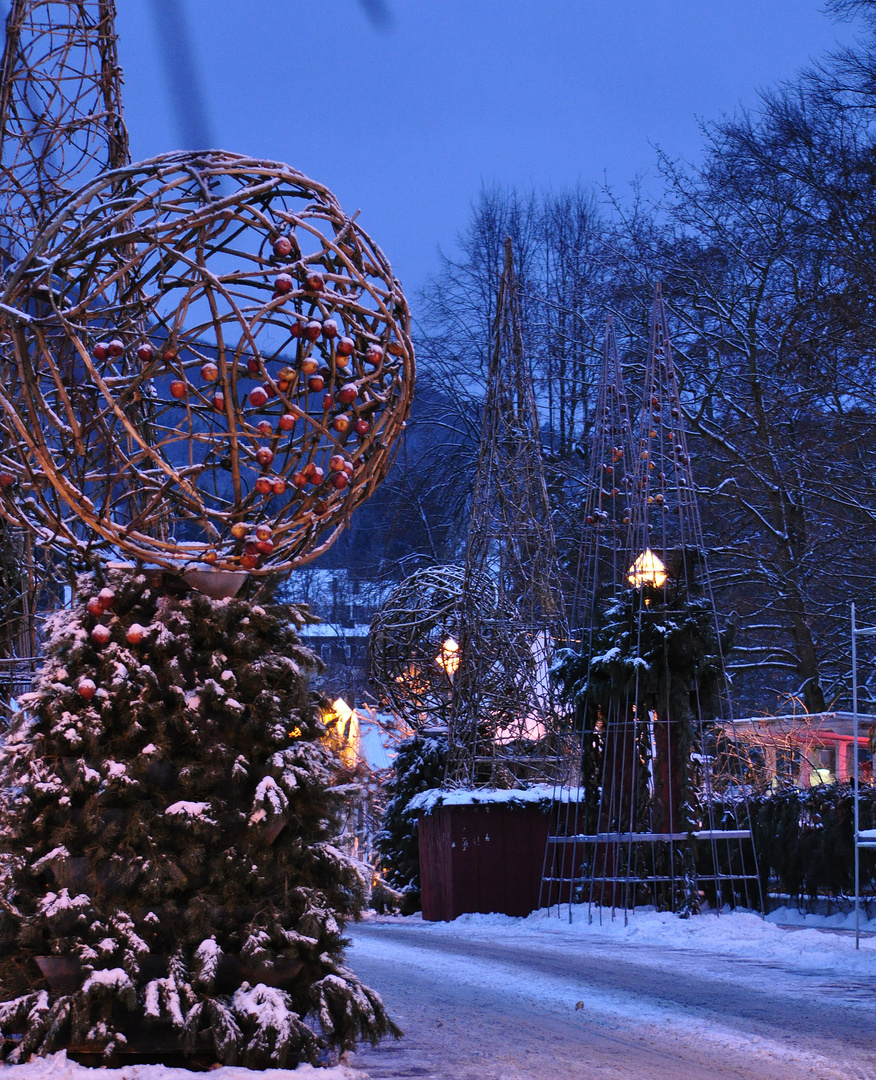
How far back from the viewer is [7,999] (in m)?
3.83

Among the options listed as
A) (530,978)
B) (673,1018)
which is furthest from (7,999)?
(530,978)

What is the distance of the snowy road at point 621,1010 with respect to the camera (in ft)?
13.8

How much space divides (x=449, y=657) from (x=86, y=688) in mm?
10095

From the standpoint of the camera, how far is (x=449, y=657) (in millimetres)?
13938

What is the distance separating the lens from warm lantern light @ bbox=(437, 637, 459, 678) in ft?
45.4

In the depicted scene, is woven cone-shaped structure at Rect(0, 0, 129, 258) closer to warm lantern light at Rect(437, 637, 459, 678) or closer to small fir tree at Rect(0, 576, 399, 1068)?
small fir tree at Rect(0, 576, 399, 1068)

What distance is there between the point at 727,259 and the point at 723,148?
1.72m

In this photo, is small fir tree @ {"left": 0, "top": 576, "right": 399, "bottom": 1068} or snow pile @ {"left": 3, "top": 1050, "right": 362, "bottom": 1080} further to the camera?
small fir tree @ {"left": 0, "top": 576, "right": 399, "bottom": 1068}

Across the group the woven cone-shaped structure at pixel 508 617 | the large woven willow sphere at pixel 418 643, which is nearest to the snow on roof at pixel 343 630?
the large woven willow sphere at pixel 418 643

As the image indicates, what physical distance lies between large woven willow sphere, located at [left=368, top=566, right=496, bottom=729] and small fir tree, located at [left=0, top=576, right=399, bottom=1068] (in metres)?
9.84

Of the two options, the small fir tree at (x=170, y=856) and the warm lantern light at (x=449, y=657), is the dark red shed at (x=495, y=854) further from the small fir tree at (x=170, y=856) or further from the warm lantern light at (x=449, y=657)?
the small fir tree at (x=170, y=856)

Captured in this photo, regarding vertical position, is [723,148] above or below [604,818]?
above

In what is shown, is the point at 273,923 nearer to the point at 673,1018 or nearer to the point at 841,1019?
the point at 673,1018

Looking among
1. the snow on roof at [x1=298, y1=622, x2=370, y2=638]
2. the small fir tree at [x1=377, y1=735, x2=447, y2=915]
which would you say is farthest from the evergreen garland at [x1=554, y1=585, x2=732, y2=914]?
the snow on roof at [x1=298, y1=622, x2=370, y2=638]
